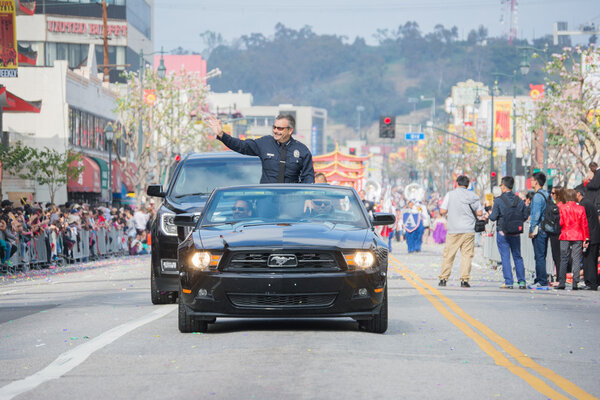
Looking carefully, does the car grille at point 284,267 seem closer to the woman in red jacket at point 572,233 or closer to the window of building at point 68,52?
the woman in red jacket at point 572,233

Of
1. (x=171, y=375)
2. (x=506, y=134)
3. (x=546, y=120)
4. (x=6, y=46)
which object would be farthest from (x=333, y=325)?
(x=506, y=134)

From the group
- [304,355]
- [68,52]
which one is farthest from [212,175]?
[68,52]

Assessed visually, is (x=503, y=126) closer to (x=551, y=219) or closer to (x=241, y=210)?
(x=551, y=219)

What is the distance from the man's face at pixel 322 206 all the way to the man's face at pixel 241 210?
66 cm

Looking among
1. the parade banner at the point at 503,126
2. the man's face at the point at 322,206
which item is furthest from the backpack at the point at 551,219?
the parade banner at the point at 503,126

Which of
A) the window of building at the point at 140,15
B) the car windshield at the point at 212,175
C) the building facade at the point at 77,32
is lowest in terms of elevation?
the car windshield at the point at 212,175

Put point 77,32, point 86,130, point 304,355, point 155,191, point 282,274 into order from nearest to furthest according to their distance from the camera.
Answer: point 304,355 < point 282,274 < point 155,191 < point 86,130 < point 77,32

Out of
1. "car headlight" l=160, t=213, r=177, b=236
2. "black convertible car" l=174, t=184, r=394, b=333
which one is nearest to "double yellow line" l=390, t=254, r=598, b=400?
"black convertible car" l=174, t=184, r=394, b=333

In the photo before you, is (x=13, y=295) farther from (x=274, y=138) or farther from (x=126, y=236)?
(x=126, y=236)

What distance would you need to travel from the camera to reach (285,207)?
11.7 metres

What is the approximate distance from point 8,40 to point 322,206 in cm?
2756

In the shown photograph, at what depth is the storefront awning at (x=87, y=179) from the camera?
56.5 meters

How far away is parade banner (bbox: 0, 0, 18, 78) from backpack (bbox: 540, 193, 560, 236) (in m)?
18.7

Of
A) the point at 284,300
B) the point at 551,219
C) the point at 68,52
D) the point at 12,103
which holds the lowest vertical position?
the point at 284,300
